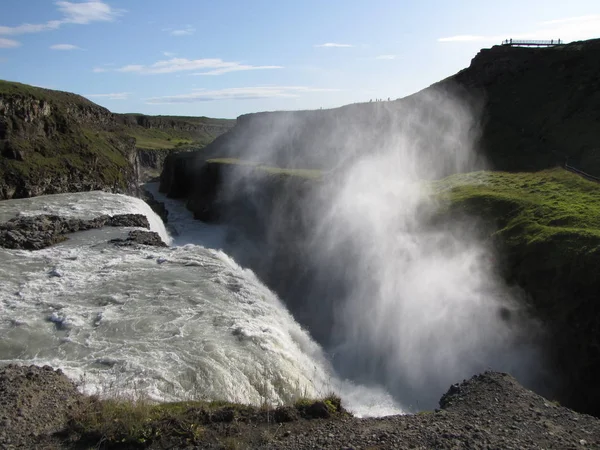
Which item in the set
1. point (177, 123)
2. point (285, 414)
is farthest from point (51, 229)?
point (177, 123)

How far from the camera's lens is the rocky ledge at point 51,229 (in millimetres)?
24234

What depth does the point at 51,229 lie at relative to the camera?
2702cm

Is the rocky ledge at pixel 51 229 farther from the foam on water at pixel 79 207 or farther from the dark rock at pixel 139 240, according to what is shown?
the foam on water at pixel 79 207

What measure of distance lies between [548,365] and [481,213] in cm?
967

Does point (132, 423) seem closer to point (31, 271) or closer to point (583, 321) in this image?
point (583, 321)

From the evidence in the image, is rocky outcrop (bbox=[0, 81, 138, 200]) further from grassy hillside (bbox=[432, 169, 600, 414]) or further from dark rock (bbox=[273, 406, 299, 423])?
dark rock (bbox=[273, 406, 299, 423])

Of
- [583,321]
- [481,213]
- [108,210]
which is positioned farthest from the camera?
[108,210]

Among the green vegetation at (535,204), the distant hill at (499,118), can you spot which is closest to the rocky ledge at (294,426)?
the green vegetation at (535,204)

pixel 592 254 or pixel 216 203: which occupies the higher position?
pixel 592 254

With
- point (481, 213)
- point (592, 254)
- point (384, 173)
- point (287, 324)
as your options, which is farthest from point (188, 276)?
point (384, 173)

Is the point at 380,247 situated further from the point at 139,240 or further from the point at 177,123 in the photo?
the point at 177,123

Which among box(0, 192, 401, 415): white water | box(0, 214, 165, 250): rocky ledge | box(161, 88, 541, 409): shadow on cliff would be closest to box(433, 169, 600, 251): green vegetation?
box(161, 88, 541, 409): shadow on cliff

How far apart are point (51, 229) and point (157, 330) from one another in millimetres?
15518

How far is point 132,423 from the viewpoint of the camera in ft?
26.8
